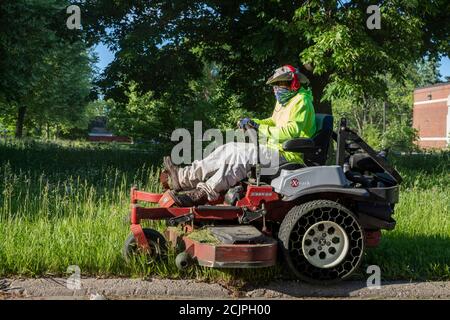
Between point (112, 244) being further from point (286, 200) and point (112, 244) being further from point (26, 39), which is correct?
point (26, 39)

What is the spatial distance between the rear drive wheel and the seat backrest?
1.85 ft

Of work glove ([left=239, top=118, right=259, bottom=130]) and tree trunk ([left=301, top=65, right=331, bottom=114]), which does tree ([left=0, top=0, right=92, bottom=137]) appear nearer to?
tree trunk ([left=301, top=65, right=331, bottom=114])

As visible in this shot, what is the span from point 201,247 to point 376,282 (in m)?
1.58

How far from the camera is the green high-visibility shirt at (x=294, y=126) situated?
512 cm

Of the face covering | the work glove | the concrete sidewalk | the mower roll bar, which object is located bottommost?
the concrete sidewalk

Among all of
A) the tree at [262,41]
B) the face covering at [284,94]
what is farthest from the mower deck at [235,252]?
the tree at [262,41]

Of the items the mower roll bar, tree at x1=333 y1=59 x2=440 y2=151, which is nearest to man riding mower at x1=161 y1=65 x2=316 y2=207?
the mower roll bar

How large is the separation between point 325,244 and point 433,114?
51.8 metres

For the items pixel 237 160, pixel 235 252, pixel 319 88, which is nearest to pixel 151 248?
pixel 235 252

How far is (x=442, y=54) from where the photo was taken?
17016mm

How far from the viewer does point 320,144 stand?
5352 mm

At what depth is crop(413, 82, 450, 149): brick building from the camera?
167ft
